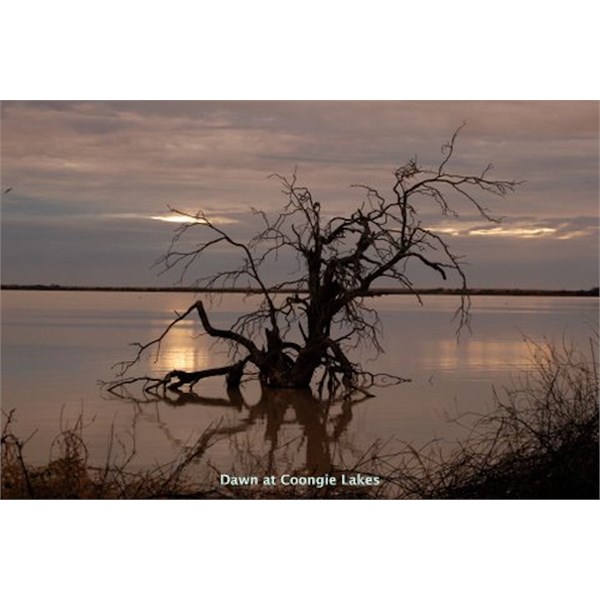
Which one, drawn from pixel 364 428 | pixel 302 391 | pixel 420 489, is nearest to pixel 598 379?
pixel 420 489

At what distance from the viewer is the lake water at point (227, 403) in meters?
10.5

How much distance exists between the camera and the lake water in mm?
10453

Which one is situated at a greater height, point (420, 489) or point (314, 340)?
point (314, 340)

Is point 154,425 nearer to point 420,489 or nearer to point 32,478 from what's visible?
point 32,478

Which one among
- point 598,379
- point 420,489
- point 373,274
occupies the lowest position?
point 420,489

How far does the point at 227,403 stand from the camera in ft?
43.8

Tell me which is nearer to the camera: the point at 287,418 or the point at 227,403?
the point at 287,418

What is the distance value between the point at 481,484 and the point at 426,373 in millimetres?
8770

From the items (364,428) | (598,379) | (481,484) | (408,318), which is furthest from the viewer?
(408,318)

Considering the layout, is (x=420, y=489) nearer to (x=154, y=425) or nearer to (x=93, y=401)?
(x=154, y=425)

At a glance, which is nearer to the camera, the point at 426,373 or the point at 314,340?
the point at 314,340

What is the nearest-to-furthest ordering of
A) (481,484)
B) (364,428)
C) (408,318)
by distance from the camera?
(481,484) → (364,428) → (408,318)

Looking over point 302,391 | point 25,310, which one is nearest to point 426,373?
point 302,391

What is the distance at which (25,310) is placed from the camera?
2989 cm
